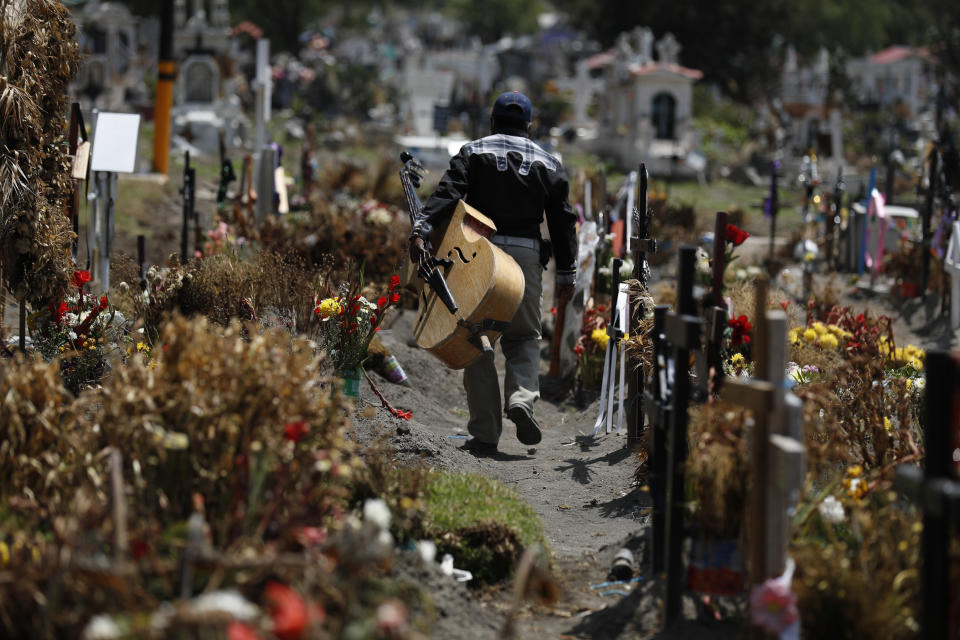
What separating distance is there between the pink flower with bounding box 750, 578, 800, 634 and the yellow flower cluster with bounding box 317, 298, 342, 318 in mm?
4098

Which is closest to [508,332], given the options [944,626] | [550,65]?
[944,626]

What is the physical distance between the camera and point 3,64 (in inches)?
227

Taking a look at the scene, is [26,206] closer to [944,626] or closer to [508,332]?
[508,332]

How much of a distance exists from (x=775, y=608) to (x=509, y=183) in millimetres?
3737

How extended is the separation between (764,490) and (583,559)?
1.62 metres

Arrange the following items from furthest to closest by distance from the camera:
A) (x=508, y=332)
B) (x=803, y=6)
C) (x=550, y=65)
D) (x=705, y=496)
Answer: (x=550, y=65) < (x=803, y=6) < (x=508, y=332) < (x=705, y=496)

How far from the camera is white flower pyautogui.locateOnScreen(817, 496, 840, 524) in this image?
4184mm

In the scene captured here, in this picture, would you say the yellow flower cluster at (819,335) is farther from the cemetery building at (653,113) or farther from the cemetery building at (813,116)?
the cemetery building at (813,116)

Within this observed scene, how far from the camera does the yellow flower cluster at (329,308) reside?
720cm

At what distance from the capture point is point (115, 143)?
893 centimetres

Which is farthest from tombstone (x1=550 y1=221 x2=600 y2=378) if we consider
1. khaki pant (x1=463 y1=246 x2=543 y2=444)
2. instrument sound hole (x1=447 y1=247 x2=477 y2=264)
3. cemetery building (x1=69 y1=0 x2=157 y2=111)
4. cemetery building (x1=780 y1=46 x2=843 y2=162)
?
cemetery building (x1=69 y1=0 x2=157 y2=111)

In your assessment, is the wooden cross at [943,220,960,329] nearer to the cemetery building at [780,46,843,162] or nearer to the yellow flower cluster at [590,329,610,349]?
the yellow flower cluster at [590,329,610,349]

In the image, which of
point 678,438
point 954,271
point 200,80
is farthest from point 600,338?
point 200,80

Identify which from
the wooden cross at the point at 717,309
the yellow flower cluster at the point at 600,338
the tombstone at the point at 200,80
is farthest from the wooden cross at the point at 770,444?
the tombstone at the point at 200,80
